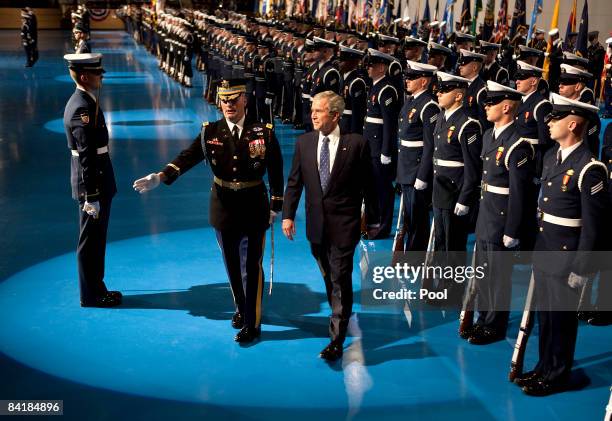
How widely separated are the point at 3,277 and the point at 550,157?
445cm

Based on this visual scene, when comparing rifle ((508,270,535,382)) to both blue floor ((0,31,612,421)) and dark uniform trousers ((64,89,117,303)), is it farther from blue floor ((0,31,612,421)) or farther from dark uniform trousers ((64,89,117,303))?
dark uniform trousers ((64,89,117,303))

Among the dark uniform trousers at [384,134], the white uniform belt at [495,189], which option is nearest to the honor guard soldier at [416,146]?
the dark uniform trousers at [384,134]

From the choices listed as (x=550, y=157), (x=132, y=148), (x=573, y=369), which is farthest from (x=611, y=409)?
(x=132, y=148)

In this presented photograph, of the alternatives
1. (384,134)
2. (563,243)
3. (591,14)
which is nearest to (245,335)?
(563,243)

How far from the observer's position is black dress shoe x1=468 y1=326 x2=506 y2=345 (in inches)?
209

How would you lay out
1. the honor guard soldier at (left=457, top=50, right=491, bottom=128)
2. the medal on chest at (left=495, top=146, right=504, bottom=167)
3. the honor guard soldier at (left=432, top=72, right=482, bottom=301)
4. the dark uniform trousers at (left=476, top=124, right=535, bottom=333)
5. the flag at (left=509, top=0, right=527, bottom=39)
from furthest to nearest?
the flag at (left=509, top=0, right=527, bottom=39) < the honor guard soldier at (left=457, top=50, right=491, bottom=128) < the honor guard soldier at (left=432, top=72, right=482, bottom=301) < the medal on chest at (left=495, top=146, right=504, bottom=167) < the dark uniform trousers at (left=476, top=124, right=535, bottom=333)

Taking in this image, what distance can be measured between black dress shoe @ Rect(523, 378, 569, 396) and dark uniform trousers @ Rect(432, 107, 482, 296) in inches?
50.2

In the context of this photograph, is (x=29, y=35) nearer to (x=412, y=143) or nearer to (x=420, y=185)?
(x=412, y=143)

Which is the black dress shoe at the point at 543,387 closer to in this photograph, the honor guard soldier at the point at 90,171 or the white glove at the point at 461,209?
the white glove at the point at 461,209

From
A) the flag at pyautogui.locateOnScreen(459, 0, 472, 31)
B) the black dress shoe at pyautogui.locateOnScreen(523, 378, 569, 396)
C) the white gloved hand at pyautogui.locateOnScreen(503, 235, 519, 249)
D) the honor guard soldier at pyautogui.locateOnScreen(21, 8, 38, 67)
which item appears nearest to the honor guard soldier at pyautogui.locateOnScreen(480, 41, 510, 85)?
the white gloved hand at pyautogui.locateOnScreen(503, 235, 519, 249)

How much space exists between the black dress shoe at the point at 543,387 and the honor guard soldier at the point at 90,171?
3044 mm

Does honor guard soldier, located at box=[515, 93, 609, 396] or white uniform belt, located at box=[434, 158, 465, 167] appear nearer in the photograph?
honor guard soldier, located at box=[515, 93, 609, 396]

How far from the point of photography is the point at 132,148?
471 inches

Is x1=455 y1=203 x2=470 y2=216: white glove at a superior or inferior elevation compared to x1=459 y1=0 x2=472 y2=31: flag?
inferior
